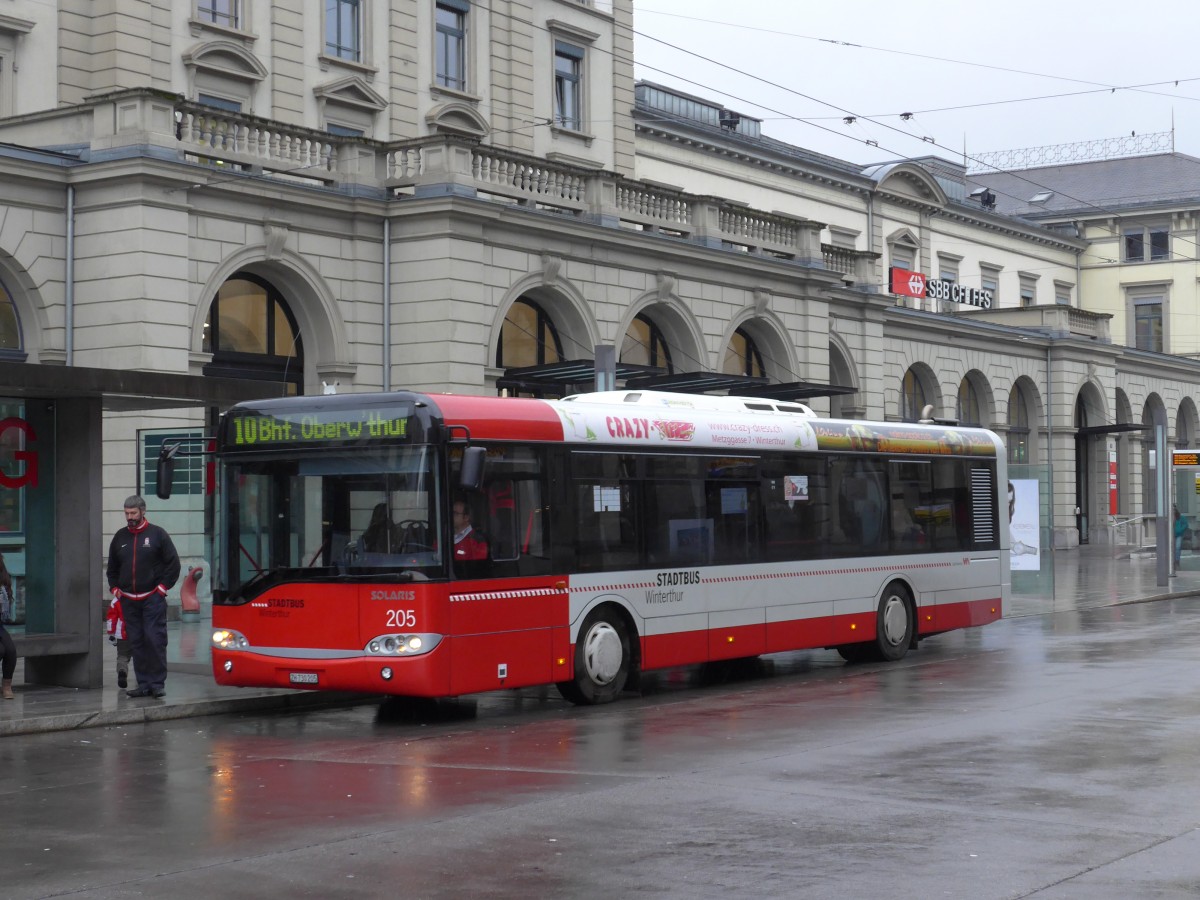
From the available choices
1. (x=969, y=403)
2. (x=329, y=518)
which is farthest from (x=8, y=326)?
(x=969, y=403)

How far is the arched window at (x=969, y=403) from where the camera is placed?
52.7m

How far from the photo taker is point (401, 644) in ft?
46.4

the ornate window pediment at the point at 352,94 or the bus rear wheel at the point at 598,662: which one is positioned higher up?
the ornate window pediment at the point at 352,94

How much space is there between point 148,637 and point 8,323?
10746mm

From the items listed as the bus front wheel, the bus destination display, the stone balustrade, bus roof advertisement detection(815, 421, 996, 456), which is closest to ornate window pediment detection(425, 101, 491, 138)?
the stone balustrade

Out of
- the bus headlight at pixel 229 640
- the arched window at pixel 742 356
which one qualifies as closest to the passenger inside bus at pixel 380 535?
the bus headlight at pixel 229 640

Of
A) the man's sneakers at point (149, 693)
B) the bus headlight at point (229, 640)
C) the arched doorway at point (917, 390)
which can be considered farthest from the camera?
the arched doorway at point (917, 390)

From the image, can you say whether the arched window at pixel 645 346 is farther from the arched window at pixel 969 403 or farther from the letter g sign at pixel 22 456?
the arched window at pixel 969 403

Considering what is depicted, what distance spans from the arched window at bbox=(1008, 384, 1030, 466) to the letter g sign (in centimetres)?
4205

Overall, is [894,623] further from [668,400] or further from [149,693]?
[149,693]

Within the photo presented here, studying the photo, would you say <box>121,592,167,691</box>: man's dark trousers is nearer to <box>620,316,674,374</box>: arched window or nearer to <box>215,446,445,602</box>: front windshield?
<box>215,446,445,602</box>: front windshield

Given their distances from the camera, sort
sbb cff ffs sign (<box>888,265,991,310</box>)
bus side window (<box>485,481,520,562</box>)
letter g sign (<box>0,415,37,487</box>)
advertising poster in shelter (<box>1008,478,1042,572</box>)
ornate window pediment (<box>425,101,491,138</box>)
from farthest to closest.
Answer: sbb cff ffs sign (<box>888,265,991,310</box>)
ornate window pediment (<box>425,101,491,138</box>)
advertising poster in shelter (<box>1008,478,1042,572</box>)
letter g sign (<box>0,415,37,487</box>)
bus side window (<box>485,481,520,562</box>)

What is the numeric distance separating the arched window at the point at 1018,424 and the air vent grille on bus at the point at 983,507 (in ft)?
108

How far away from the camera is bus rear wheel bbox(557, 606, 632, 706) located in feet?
51.5
